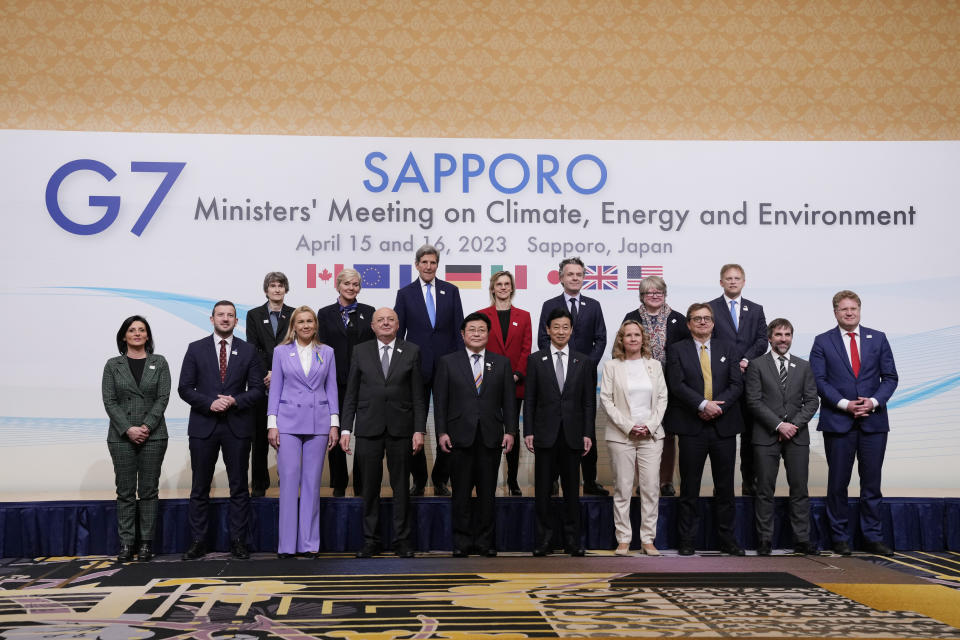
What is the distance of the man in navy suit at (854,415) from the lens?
5.50 metres

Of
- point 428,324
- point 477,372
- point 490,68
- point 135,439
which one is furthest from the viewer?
point 490,68

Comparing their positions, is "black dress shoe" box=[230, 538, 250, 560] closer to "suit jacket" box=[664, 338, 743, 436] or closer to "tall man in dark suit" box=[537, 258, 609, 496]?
"tall man in dark suit" box=[537, 258, 609, 496]

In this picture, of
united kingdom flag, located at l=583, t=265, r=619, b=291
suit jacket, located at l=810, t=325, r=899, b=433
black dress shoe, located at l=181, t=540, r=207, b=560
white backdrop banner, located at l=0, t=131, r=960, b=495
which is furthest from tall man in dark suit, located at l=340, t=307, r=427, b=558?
suit jacket, located at l=810, t=325, r=899, b=433

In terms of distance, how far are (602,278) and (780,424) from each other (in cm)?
183

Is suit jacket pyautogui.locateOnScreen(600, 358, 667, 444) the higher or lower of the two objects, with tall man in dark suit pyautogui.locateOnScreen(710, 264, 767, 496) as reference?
lower

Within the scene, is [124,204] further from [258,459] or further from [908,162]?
[908,162]

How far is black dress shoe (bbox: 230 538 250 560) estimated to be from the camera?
5270 mm

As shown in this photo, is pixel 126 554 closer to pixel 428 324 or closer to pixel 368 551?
pixel 368 551

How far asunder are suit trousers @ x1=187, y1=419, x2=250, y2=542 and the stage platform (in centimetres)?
18

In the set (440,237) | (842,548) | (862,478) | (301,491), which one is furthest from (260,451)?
(862,478)

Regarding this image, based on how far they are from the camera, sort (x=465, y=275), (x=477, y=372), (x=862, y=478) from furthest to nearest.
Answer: (x=465, y=275) → (x=862, y=478) → (x=477, y=372)

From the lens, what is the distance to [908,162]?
6.92 m

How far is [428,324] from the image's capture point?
579cm

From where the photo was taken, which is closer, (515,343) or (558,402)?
(558,402)
